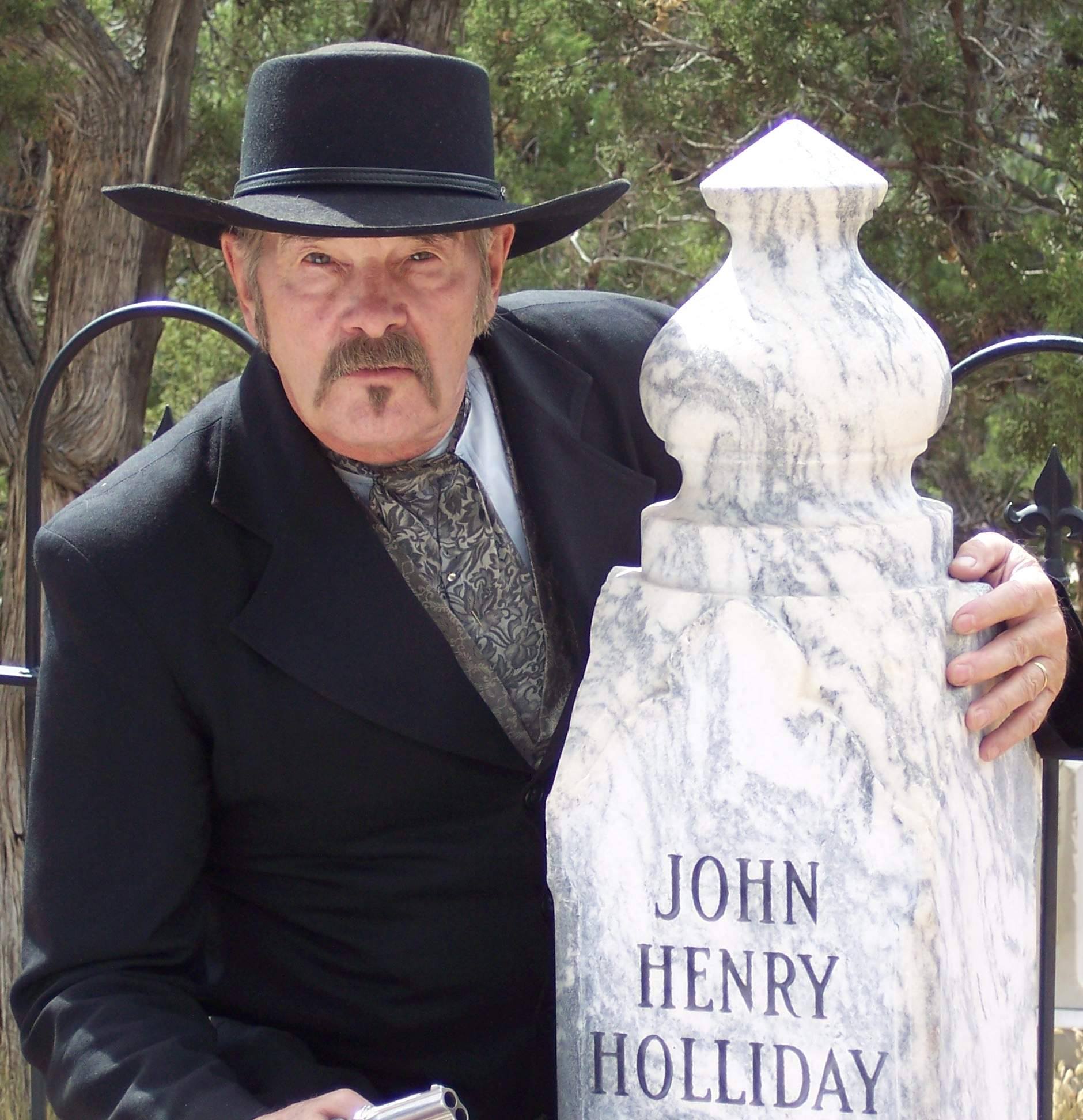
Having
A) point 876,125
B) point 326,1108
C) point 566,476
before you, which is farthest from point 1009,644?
point 876,125

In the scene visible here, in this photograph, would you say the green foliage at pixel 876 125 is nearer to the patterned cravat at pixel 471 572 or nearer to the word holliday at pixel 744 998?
the patterned cravat at pixel 471 572

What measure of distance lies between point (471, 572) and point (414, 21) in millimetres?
3255

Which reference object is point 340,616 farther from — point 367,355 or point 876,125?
point 876,125

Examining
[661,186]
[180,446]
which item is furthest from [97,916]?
[661,186]

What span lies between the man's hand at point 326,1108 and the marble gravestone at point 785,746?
25 centimetres

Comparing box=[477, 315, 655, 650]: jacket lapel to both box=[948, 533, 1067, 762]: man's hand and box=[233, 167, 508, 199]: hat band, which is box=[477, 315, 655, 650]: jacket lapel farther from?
A: box=[948, 533, 1067, 762]: man's hand

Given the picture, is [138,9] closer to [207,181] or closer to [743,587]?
[207,181]

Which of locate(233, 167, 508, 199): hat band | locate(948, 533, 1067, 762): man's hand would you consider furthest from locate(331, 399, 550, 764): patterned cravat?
locate(948, 533, 1067, 762): man's hand

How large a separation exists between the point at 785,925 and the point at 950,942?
0.53 ft

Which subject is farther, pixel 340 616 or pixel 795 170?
pixel 340 616

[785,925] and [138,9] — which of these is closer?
[785,925]

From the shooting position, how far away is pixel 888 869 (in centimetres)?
155

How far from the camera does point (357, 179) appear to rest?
203cm

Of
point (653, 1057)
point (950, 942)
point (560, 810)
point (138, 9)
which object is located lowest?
point (653, 1057)
